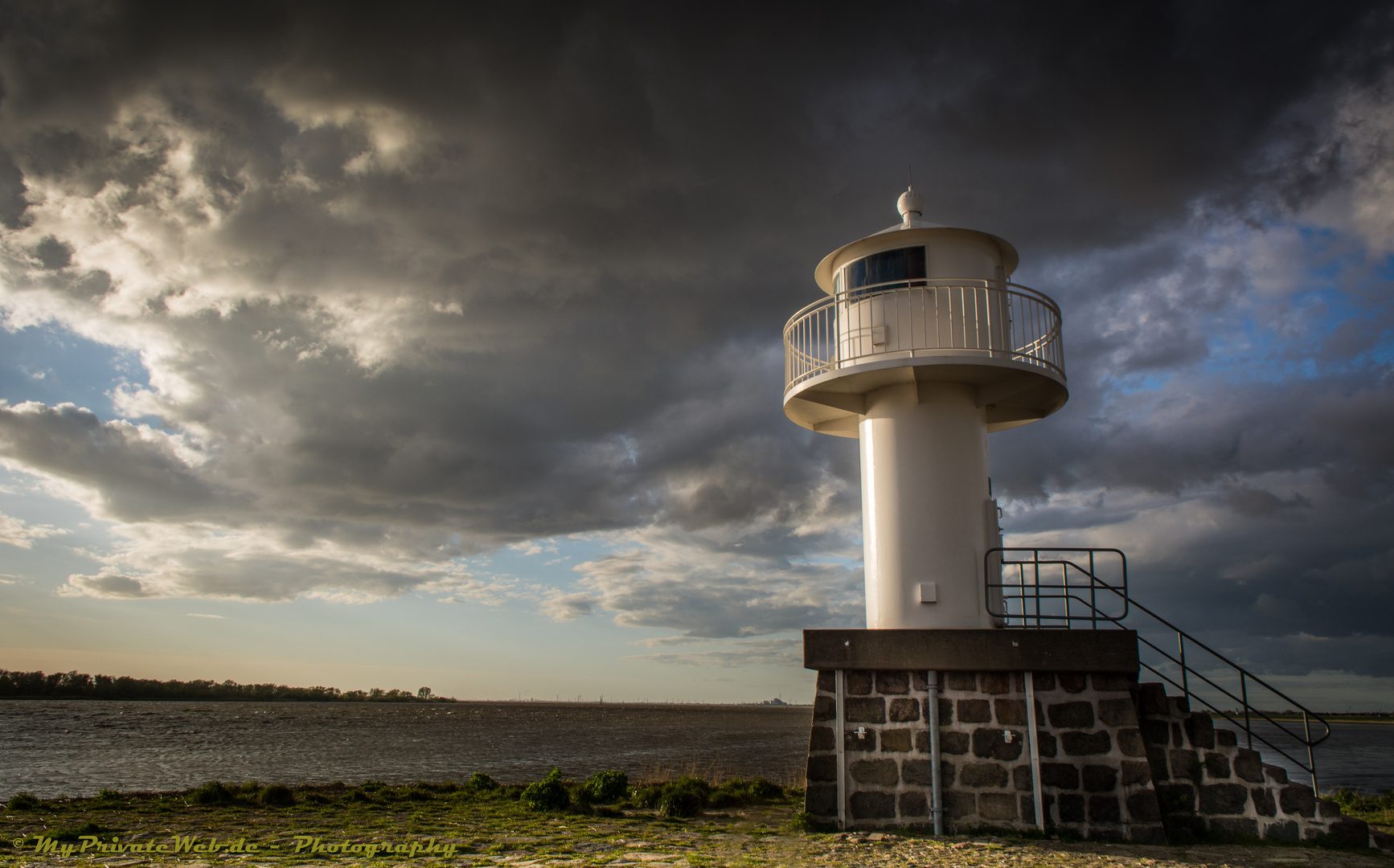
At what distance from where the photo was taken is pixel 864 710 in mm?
9523

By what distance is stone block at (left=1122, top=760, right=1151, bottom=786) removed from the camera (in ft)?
28.7

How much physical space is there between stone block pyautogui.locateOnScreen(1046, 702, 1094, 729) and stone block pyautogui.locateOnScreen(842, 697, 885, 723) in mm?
1806

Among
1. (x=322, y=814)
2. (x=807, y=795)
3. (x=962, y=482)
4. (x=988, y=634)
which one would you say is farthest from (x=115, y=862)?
(x=962, y=482)

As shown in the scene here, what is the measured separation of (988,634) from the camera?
9234 millimetres

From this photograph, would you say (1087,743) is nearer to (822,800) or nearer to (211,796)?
(822,800)

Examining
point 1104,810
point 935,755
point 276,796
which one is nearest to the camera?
point 1104,810

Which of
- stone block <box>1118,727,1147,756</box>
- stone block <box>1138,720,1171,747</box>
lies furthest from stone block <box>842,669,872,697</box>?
stone block <box>1138,720,1171,747</box>

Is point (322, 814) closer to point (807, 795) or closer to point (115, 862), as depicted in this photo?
point (115, 862)

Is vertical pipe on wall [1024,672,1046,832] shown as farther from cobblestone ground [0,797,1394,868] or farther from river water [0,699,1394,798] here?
river water [0,699,1394,798]

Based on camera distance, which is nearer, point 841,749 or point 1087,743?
point 1087,743

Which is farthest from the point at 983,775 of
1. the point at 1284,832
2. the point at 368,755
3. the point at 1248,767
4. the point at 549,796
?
the point at 368,755

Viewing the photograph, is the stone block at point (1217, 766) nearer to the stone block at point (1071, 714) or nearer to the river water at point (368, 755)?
the stone block at point (1071, 714)

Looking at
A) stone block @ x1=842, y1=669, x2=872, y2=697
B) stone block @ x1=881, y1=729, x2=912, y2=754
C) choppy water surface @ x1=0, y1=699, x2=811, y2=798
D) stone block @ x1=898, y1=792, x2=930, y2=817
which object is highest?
stone block @ x1=842, y1=669, x2=872, y2=697

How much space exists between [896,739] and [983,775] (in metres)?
0.98
